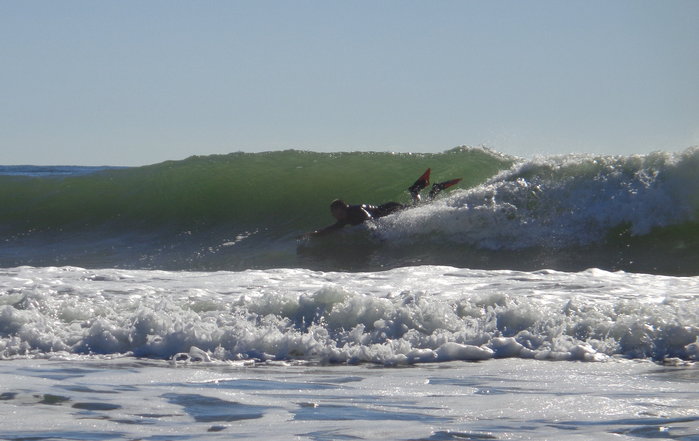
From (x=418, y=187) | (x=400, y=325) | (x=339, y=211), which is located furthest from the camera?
(x=418, y=187)

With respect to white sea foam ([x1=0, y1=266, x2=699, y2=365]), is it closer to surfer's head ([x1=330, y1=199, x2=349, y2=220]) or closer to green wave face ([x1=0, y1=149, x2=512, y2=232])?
surfer's head ([x1=330, y1=199, x2=349, y2=220])

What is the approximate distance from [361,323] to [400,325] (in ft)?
0.93

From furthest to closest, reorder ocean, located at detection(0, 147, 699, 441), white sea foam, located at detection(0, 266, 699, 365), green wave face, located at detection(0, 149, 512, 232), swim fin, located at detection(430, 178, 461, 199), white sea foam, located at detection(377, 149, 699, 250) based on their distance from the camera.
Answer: green wave face, located at detection(0, 149, 512, 232) < swim fin, located at detection(430, 178, 461, 199) < white sea foam, located at detection(377, 149, 699, 250) < white sea foam, located at detection(0, 266, 699, 365) < ocean, located at detection(0, 147, 699, 441)

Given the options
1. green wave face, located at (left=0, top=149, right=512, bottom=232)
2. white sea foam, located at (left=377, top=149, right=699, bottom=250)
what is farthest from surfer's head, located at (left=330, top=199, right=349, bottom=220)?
green wave face, located at (left=0, top=149, right=512, bottom=232)

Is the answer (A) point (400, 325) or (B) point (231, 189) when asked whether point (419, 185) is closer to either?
(B) point (231, 189)

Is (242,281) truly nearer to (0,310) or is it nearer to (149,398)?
(0,310)

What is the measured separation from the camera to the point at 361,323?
6133 mm

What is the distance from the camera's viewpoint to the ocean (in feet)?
12.5

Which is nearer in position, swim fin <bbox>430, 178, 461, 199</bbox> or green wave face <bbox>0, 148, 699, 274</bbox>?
green wave face <bbox>0, 148, 699, 274</bbox>

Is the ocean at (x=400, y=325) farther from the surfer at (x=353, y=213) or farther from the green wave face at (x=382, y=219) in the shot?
the surfer at (x=353, y=213)

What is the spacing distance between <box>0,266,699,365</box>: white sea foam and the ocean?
2 centimetres

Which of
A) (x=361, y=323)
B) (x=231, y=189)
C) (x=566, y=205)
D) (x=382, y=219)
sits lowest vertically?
(x=361, y=323)

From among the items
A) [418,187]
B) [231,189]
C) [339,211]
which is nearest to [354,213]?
[339,211]

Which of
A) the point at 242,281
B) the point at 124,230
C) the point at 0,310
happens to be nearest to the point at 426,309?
the point at 242,281
